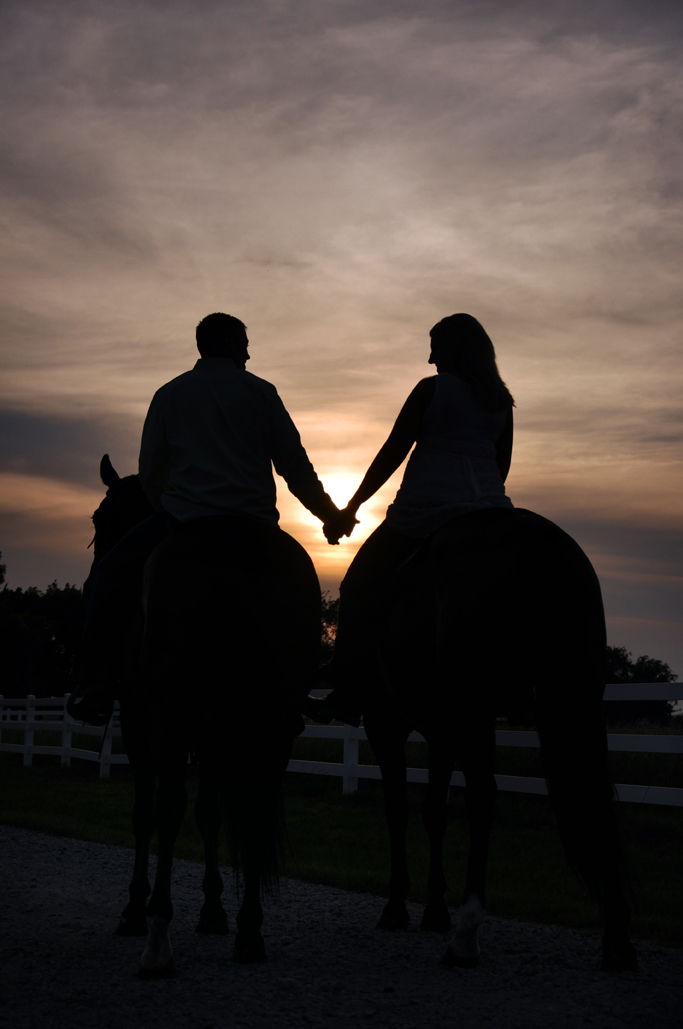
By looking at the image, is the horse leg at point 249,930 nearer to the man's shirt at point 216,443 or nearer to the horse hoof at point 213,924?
the horse hoof at point 213,924

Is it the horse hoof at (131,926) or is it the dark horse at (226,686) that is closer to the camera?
the dark horse at (226,686)

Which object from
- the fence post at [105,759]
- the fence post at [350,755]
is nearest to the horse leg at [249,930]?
the fence post at [350,755]

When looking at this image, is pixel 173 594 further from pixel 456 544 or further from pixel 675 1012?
pixel 675 1012

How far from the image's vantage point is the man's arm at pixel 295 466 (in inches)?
193

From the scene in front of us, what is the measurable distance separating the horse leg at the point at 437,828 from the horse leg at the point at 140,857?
1.65m

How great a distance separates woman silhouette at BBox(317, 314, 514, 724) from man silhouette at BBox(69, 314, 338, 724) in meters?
0.49

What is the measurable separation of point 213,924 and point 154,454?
107 inches

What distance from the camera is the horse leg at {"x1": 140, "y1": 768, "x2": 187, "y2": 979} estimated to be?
14.0 feet

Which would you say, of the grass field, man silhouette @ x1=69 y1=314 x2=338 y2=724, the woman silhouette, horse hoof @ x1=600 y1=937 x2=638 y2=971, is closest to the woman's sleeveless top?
the woman silhouette

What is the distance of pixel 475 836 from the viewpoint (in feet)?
14.6

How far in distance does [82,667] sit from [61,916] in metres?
1.78

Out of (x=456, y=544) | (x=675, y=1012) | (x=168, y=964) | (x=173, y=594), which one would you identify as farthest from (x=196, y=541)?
(x=675, y=1012)

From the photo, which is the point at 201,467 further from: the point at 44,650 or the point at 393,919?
the point at 44,650

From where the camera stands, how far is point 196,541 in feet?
14.5
